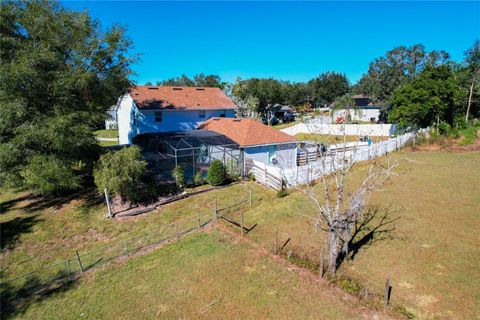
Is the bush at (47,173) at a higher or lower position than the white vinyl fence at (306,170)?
higher

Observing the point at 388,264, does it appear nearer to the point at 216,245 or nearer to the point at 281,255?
the point at 281,255

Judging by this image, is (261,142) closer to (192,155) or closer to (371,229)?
(192,155)

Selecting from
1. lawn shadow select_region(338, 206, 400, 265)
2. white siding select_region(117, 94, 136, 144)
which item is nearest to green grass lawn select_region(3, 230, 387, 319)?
lawn shadow select_region(338, 206, 400, 265)

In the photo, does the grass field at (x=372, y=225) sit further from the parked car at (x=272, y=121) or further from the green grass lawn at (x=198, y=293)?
the parked car at (x=272, y=121)

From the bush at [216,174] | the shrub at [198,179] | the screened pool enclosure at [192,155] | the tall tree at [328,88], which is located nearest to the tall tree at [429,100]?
the screened pool enclosure at [192,155]

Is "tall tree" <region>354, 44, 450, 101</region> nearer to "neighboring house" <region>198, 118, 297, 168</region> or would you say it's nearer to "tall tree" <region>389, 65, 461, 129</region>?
"tall tree" <region>389, 65, 461, 129</region>

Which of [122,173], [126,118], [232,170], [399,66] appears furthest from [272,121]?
[122,173]
